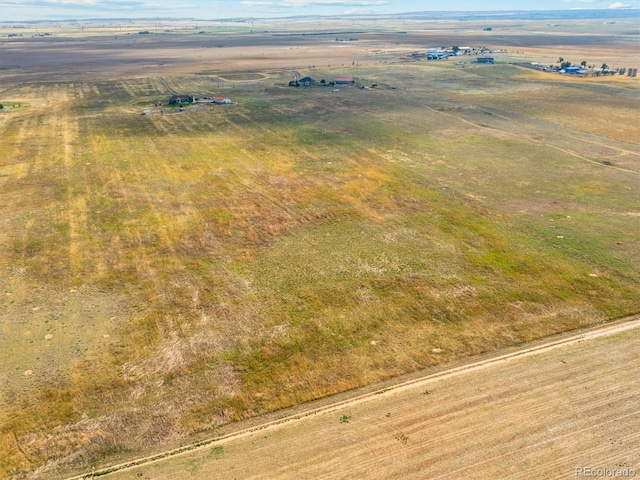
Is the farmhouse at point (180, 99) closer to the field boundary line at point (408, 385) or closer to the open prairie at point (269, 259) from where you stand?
the open prairie at point (269, 259)

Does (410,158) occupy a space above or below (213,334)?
above

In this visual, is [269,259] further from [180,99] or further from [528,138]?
[180,99]

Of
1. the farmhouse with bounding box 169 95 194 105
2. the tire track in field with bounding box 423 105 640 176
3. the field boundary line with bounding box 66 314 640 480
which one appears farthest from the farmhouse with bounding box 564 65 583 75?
the field boundary line with bounding box 66 314 640 480

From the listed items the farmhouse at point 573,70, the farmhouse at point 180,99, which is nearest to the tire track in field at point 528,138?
the farmhouse at point 180,99

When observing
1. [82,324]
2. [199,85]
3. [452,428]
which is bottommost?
[452,428]

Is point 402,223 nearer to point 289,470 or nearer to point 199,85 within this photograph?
point 289,470

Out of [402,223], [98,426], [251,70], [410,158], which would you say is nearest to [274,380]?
[98,426]
